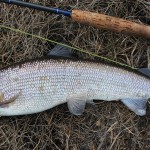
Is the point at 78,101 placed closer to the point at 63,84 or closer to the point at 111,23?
the point at 63,84

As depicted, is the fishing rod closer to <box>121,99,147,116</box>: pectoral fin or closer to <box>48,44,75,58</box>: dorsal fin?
<box>48,44,75,58</box>: dorsal fin

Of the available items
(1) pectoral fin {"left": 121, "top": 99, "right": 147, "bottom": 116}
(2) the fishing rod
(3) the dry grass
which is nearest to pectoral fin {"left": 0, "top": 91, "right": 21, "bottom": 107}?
(3) the dry grass

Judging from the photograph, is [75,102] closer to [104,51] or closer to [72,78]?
[72,78]

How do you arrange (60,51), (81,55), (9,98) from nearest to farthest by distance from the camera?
1. (9,98)
2. (60,51)
3. (81,55)

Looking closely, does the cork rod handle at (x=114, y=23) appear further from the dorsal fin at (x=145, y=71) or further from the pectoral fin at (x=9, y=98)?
the pectoral fin at (x=9, y=98)

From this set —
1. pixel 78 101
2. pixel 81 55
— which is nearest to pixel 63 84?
pixel 78 101

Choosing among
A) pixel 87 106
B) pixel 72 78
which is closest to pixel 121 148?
pixel 87 106

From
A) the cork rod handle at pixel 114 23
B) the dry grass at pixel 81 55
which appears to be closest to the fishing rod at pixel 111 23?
the cork rod handle at pixel 114 23
